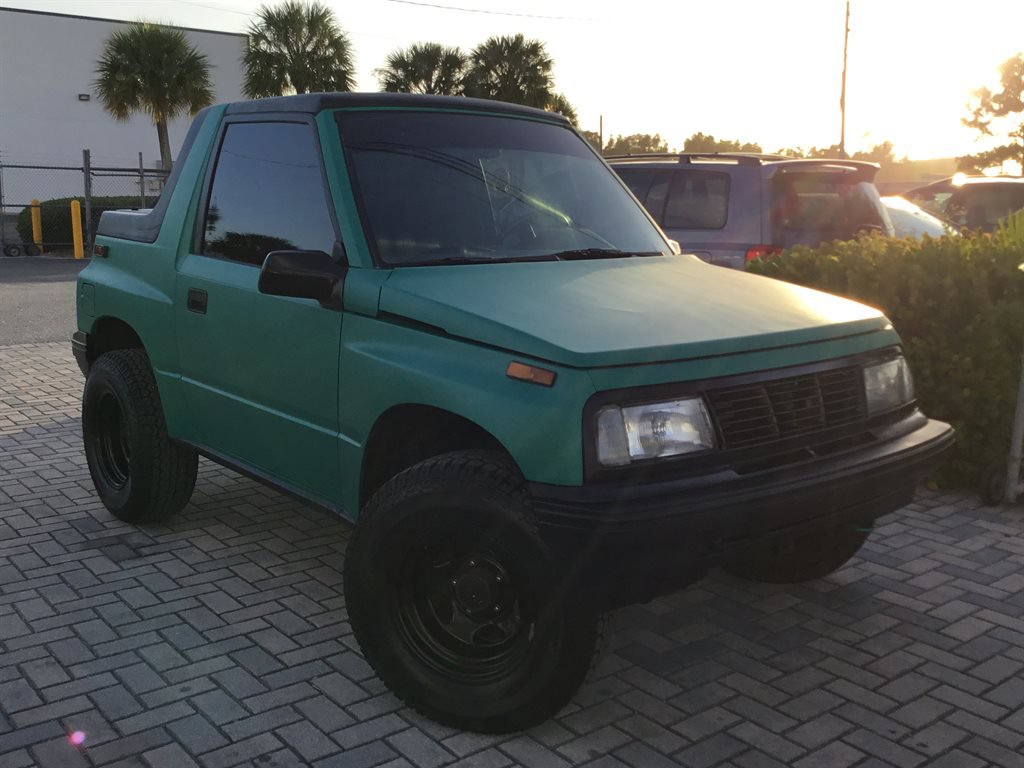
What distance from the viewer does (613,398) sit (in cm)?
298

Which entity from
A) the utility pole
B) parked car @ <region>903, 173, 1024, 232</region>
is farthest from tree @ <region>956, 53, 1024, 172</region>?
parked car @ <region>903, 173, 1024, 232</region>

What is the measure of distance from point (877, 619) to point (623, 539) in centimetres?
189

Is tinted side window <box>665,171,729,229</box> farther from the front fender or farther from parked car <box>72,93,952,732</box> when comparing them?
the front fender

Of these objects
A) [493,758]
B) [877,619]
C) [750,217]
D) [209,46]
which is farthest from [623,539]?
[209,46]

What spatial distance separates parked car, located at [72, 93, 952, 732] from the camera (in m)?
3.02

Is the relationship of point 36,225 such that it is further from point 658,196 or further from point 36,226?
point 658,196

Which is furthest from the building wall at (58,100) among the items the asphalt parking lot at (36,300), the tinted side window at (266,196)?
the tinted side window at (266,196)

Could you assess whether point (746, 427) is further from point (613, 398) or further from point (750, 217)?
point (750, 217)

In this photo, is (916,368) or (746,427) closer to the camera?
(746,427)

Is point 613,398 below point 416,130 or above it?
below

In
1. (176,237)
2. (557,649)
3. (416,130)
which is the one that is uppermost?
(416,130)

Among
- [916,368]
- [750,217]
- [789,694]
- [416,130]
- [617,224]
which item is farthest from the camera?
[750,217]

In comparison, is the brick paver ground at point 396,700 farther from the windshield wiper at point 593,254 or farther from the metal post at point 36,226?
the metal post at point 36,226

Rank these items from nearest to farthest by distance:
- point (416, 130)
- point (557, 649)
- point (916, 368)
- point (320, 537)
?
point (557, 649) < point (416, 130) < point (320, 537) < point (916, 368)
